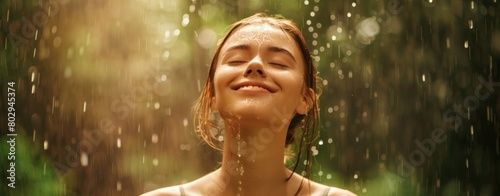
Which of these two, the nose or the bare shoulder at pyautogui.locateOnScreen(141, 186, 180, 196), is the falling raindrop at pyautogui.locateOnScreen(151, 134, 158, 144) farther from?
the nose

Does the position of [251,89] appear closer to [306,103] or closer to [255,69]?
[255,69]

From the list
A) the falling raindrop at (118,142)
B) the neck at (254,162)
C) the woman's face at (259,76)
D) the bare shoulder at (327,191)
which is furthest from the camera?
the falling raindrop at (118,142)

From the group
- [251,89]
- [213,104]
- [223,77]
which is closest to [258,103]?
[251,89]

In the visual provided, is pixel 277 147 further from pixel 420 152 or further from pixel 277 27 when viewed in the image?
pixel 420 152

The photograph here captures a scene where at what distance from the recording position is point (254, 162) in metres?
2.04

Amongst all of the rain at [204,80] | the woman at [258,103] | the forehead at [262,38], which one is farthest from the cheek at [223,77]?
the rain at [204,80]

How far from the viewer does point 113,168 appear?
4418 mm

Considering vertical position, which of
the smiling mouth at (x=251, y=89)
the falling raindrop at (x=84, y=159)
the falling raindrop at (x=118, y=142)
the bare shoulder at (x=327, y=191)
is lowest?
the falling raindrop at (x=84, y=159)

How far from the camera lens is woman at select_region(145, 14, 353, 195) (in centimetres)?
192

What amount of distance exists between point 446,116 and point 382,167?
60 centimetres

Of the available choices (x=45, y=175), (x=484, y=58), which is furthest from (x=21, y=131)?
(x=484, y=58)

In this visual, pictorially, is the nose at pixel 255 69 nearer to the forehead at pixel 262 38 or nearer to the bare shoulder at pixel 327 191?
the forehead at pixel 262 38

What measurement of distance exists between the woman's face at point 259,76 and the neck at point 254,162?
92mm

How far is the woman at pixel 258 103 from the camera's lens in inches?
75.4
